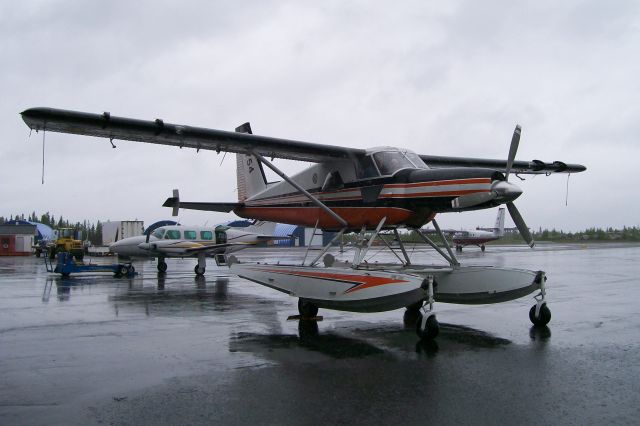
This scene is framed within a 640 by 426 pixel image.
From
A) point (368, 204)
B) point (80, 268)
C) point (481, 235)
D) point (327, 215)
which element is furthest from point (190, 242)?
point (481, 235)

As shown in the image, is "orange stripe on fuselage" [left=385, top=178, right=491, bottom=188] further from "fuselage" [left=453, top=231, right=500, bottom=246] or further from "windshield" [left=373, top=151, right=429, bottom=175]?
"fuselage" [left=453, top=231, right=500, bottom=246]

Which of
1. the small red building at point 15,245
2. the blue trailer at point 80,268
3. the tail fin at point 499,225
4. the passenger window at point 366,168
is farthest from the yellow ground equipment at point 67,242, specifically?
the tail fin at point 499,225

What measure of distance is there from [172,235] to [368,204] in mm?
13827

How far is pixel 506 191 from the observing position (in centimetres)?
800

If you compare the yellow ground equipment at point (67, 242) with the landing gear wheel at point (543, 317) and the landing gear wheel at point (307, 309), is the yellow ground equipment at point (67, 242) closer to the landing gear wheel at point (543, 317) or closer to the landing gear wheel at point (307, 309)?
the landing gear wheel at point (307, 309)

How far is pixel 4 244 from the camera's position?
161 feet

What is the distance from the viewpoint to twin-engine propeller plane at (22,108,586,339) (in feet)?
26.3

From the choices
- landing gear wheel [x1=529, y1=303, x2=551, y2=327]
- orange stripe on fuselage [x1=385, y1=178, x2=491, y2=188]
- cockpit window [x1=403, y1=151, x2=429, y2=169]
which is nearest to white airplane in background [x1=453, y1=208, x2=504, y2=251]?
cockpit window [x1=403, y1=151, x2=429, y2=169]

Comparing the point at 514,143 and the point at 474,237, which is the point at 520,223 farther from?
the point at 474,237

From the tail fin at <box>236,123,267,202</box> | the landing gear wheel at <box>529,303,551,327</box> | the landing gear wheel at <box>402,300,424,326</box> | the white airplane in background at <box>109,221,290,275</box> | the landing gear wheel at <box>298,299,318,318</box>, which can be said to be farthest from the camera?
the white airplane in background at <box>109,221,290,275</box>

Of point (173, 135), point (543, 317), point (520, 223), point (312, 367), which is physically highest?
point (173, 135)

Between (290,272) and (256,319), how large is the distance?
1.04 m

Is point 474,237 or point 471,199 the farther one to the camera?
point 474,237

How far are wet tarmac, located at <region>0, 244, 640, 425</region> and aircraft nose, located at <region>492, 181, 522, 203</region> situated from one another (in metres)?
2.08
